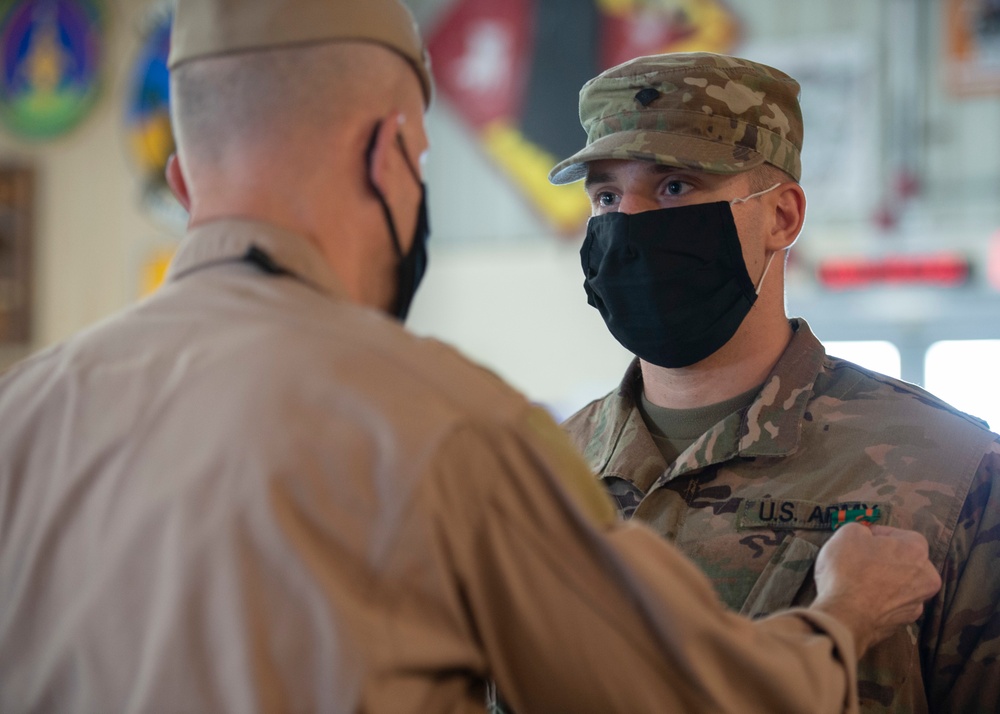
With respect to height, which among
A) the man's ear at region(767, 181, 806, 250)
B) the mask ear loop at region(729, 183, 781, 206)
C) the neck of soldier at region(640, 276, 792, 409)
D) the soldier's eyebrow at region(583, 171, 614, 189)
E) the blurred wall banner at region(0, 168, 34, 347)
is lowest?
the blurred wall banner at region(0, 168, 34, 347)

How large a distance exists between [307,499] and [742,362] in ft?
3.75

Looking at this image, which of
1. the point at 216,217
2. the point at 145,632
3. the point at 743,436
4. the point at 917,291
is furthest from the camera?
the point at 917,291

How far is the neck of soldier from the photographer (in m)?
1.95

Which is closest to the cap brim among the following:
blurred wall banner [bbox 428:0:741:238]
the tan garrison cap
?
the tan garrison cap

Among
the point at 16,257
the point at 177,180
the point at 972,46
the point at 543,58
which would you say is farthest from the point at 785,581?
the point at 16,257

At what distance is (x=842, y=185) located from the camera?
6695 mm

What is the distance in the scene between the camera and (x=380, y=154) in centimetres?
124

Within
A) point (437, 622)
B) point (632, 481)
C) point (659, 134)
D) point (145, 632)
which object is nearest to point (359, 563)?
point (437, 622)

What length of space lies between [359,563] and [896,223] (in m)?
6.17

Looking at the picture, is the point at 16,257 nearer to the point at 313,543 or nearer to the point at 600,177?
the point at 600,177

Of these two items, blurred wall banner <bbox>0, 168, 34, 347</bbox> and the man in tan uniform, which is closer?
the man in tan uniform

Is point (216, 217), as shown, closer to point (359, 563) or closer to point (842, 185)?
point (359, 563)

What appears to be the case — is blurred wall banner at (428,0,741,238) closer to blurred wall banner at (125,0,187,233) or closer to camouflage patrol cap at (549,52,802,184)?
blurred wall banner at (125,0,187,233)

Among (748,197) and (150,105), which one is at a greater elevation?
(150,105)
